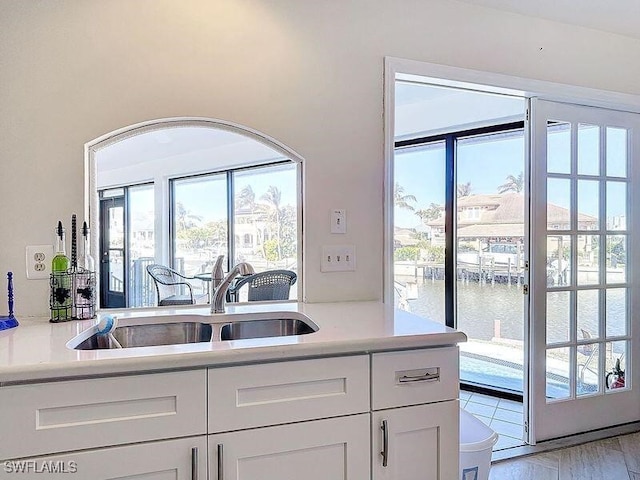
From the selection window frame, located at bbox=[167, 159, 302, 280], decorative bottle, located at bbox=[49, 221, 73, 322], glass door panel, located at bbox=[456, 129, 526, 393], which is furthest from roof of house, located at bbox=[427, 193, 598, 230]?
decorative bottle, located at bbox=[49, 221, 73, 322]

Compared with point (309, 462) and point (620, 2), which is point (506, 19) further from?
point (309, 462)

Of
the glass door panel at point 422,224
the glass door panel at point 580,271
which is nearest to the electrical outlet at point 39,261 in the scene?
the glass door panel at point 580,271

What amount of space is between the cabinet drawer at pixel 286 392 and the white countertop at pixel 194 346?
34mm

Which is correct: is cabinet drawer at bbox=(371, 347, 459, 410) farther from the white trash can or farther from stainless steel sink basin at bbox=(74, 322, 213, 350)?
stainless steel sink basin at bbox=(74, 322, 213, 350)

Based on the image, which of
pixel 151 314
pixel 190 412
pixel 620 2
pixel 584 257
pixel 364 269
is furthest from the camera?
pixel 584 257

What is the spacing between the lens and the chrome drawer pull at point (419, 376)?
143 centimetres

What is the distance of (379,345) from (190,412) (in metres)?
0.55

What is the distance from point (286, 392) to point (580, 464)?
191 cm

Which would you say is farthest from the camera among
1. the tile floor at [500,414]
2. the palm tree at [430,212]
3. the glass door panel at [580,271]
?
the palm tree at [430,212]

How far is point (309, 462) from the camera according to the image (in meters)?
1.34

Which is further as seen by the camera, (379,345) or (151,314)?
(151,314)

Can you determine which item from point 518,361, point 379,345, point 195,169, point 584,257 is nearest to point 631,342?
point 584,257

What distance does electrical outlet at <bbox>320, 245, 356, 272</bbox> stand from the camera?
2.07 m

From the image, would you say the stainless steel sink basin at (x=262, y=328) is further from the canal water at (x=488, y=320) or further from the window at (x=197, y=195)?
the canal water at (x=488, y=320)
